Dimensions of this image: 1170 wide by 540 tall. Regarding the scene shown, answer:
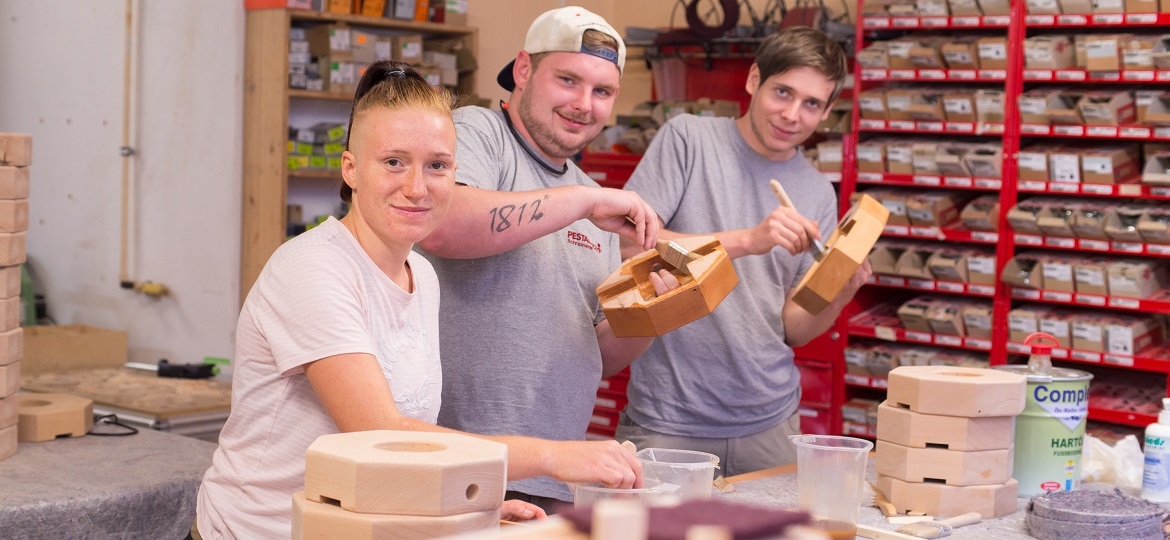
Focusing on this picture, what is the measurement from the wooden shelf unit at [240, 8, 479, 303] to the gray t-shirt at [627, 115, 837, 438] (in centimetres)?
311

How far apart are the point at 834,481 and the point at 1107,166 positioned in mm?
3180

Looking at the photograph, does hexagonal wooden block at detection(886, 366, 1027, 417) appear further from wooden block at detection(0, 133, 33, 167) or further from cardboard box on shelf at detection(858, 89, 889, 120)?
cardboard box on shelf at detection(858, 89, 889, 120)

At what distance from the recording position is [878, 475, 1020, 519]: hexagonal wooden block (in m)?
2.25

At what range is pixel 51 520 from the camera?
101 inches

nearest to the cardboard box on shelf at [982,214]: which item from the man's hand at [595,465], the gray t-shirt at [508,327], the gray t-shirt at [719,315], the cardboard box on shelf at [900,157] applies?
the cardboard box on shelf at [900,157]

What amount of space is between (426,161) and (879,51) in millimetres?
3719

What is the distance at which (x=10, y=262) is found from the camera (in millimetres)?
2896

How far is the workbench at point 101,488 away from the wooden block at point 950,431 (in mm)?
1660

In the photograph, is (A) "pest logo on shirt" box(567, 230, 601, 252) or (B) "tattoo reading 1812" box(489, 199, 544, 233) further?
(A) "pest logo on shirt" box(567, 230, 601, 252)

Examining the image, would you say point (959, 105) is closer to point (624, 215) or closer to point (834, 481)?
point (624, 215)

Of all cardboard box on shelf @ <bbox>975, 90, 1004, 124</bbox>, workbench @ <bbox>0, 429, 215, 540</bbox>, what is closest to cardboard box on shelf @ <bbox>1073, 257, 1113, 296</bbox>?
cardboard box on shelf @ <bbox>975, 90, 1004, 124</bbox>

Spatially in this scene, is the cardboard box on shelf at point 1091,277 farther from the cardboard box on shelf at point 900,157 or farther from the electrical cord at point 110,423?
the electrical cord at point 110,423

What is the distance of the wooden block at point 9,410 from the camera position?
2945mm

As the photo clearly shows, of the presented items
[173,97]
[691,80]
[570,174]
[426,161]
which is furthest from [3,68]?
[426,161]
